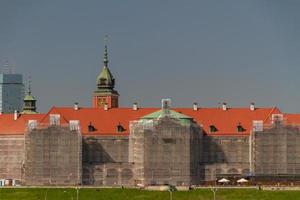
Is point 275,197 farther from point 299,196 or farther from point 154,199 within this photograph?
point 154,199

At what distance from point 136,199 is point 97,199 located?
20.2 ft

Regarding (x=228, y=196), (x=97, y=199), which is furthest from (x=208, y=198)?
(x=97, y=199)

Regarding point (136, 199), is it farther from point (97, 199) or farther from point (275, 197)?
point (275, 197)

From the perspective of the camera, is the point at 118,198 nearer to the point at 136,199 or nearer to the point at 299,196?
the point at 136,199

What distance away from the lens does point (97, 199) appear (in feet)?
654

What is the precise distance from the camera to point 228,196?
199m

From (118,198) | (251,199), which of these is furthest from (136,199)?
(251,199)

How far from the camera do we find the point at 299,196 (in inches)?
7790

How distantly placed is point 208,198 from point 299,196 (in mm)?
14239

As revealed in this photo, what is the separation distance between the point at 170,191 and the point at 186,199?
116 inches

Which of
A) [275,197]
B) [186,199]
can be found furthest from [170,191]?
[275,197]

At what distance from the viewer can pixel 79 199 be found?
652ft

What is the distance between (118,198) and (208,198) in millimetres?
14245

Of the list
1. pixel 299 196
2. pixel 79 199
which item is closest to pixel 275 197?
pixel 299 196
